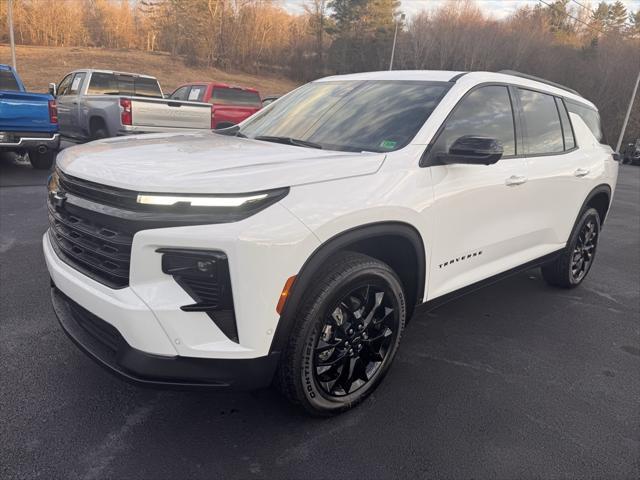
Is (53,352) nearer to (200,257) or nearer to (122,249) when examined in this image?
(122,249)

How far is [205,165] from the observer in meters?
2.25

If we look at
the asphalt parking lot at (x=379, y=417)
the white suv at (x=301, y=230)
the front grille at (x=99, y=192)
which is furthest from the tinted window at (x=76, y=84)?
the front grille at (x=99, y=192)

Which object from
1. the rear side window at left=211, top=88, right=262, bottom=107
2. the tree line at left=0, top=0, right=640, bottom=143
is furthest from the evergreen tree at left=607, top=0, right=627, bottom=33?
the rear side window at left=211, top=88, right=262, bottom=107

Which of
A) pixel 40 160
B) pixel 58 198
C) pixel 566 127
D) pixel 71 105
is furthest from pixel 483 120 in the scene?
pixel 71 105

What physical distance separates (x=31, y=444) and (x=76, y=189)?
119 centimetres

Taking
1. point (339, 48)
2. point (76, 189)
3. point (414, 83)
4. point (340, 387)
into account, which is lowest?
point (340, 387)

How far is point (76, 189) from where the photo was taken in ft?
7.75

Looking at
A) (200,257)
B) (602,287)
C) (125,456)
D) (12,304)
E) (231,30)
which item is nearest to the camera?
(200,257)

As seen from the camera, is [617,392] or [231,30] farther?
[231,30]

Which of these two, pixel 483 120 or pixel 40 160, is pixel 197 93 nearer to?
pixel 40 160

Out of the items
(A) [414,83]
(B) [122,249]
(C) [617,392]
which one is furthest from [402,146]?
(C) [617,392]

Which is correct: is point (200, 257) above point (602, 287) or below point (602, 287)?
above

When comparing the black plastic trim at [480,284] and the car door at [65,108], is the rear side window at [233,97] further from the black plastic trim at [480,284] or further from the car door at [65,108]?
the black plastic trim at [480,284]

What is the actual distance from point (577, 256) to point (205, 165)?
3993mm
